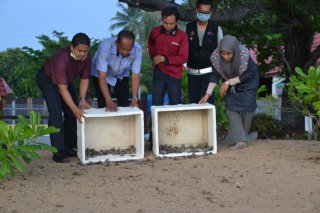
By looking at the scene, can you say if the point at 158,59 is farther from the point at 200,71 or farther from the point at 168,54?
the point at 200,71

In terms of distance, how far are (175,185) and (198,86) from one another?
8.34 ft

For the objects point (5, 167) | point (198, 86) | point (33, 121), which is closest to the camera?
point (5, 167)

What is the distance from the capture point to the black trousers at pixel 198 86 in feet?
23.3

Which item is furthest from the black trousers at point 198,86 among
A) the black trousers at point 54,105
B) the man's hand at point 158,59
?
the black trousers at point 54,105

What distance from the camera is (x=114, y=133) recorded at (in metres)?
6.75

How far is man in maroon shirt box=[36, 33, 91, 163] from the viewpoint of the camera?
5.98 metres

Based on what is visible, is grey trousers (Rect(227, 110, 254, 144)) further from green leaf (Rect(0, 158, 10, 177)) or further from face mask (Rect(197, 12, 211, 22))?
green leaf (Rect(0, 158, 10, 177))

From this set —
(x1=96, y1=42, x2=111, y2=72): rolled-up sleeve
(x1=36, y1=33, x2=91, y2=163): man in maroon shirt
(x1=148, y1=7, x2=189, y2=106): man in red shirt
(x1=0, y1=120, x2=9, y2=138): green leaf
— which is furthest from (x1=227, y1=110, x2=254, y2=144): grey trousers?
(x1=0, y1=120, x2=9, y2=138): green leaf

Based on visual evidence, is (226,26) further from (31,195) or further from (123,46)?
(31,195)

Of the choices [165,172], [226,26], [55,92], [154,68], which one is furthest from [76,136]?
[226,26]

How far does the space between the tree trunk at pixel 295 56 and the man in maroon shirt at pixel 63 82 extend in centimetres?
674

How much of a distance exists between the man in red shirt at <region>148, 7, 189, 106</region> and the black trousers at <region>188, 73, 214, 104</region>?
28cm

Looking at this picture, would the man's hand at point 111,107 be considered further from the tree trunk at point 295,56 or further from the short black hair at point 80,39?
the tree trunk at point 295,56

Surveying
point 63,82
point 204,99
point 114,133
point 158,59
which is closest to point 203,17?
point 158,59
